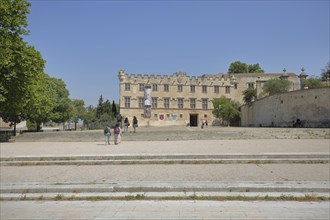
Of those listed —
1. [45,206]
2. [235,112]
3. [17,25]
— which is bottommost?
[45,206]

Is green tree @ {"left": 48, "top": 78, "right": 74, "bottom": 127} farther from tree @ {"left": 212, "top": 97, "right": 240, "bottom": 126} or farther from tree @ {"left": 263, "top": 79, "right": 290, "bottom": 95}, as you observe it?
tree @ {"left": 263, "top": 79, "right": 290, "bottom": 95}

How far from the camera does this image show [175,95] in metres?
65.8

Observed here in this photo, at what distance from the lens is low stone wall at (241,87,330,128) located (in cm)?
3569

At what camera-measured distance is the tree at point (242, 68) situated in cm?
9075

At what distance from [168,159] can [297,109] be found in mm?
31457

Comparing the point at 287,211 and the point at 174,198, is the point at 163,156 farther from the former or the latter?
the point at 287,211

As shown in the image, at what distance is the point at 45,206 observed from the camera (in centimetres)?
738

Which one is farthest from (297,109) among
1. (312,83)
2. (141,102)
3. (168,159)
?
(141,102)

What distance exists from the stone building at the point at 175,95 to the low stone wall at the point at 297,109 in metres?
15.8

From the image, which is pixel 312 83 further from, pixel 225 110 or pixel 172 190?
pixel 172 190

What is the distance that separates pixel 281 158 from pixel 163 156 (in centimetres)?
491

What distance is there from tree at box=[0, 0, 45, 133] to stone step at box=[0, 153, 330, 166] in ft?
27.3

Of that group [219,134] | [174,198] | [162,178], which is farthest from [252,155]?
[219,134]

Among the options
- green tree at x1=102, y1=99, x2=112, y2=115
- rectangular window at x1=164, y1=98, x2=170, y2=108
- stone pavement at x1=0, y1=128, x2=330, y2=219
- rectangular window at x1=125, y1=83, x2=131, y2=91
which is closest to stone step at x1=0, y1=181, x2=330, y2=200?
stone pavement at x1=0, y1=128, x2=330, y2=219
